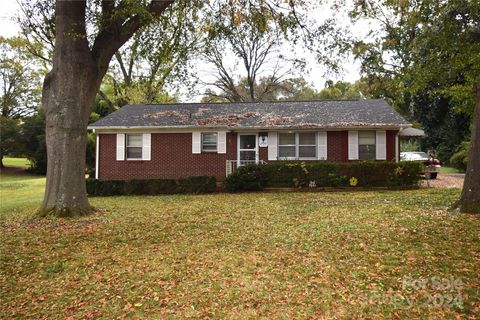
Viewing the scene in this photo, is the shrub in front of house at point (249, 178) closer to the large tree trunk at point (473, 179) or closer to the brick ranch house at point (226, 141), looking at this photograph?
the brick ranch house at point (226, 141)

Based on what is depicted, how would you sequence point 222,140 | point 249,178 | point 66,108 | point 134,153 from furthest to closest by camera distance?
point 134,153 → point 222,140 → point 249,178 → point 66,108

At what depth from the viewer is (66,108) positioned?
8.73 m

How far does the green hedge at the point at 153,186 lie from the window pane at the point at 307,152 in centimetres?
479

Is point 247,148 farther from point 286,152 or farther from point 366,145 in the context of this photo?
point 366,145

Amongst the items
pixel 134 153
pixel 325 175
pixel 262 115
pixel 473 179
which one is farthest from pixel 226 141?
pixel 473 179

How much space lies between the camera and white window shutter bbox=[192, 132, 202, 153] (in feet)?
53.6

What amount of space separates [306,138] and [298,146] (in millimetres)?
577

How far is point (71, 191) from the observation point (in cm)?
886

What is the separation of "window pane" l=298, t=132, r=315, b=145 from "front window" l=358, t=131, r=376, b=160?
89.0 inches

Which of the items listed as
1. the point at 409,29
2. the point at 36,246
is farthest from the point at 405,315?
the point at 409,29

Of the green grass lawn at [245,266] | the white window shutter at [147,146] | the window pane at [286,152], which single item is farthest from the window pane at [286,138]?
the green grass lawn at [245,266]

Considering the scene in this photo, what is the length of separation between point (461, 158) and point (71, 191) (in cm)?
2340

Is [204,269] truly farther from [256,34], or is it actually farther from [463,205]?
[256,34]

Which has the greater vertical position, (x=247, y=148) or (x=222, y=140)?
(x=222, y=140)
